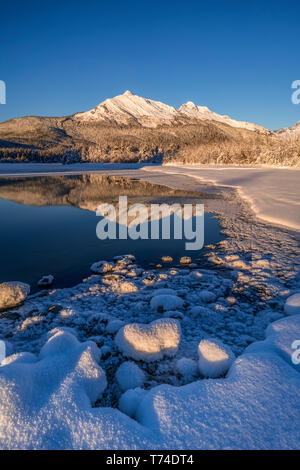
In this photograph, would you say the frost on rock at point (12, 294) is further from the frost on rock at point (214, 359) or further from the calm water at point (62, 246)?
the frost on rock at point (214, 359)

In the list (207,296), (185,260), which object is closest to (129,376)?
(207,296)

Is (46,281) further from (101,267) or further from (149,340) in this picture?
(149,340)

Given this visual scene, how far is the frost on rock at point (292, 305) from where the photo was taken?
223 cm

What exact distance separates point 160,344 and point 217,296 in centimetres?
108

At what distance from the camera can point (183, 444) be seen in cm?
104

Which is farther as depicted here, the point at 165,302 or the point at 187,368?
the point at 165,302

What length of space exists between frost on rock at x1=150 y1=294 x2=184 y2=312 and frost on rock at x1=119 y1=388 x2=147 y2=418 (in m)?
1.00

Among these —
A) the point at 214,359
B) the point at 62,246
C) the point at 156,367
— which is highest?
the point at 62,246

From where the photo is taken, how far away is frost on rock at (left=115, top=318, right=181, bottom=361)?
6.04ft

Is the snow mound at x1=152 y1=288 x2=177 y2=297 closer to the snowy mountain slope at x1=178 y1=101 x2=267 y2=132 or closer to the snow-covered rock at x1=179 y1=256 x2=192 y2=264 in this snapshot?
the snow-covered rock at x1=179 y1=256 x2=192 y2=264

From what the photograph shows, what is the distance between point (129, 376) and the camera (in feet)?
5.36

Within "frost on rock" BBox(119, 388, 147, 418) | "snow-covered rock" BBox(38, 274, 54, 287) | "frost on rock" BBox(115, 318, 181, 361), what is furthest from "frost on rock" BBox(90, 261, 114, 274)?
"frost on rock" BBox(119, 388, 147, 418)

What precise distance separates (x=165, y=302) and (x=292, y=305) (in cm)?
122
